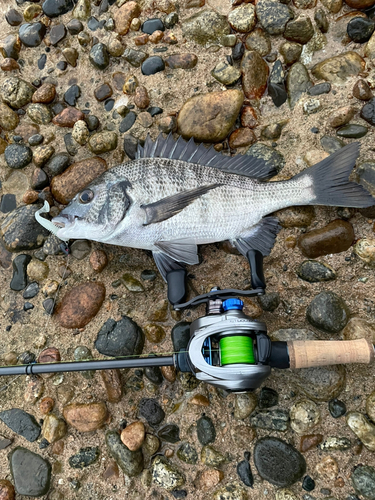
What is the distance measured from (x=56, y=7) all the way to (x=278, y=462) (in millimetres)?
4706

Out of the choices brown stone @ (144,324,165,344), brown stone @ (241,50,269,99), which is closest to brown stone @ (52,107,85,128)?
brown stone @ (241,50,269,99)

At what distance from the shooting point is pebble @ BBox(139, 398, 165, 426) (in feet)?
8.29

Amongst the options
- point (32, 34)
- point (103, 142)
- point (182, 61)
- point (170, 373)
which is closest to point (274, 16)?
point (182, 61)

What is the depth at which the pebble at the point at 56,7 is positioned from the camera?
350 cm

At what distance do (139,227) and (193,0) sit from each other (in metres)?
2.41

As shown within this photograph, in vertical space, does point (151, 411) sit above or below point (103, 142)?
below

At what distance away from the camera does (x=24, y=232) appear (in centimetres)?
300

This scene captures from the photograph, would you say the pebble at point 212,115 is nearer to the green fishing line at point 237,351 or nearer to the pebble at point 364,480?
the green fishing line at point 237,351

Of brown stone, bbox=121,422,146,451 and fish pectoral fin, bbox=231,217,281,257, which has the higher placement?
fish pectoral fin, bbox=231,217,281,257

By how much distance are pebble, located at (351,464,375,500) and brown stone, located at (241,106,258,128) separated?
2.79 m

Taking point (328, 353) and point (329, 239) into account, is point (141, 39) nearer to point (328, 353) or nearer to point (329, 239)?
point (329, 239)

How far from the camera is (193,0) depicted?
3258mm

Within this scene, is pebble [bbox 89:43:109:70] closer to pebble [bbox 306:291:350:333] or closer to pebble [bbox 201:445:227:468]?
pebble [bbox 306:291:350:333]

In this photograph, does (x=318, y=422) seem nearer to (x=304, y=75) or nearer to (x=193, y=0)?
(x=304, y=75)
